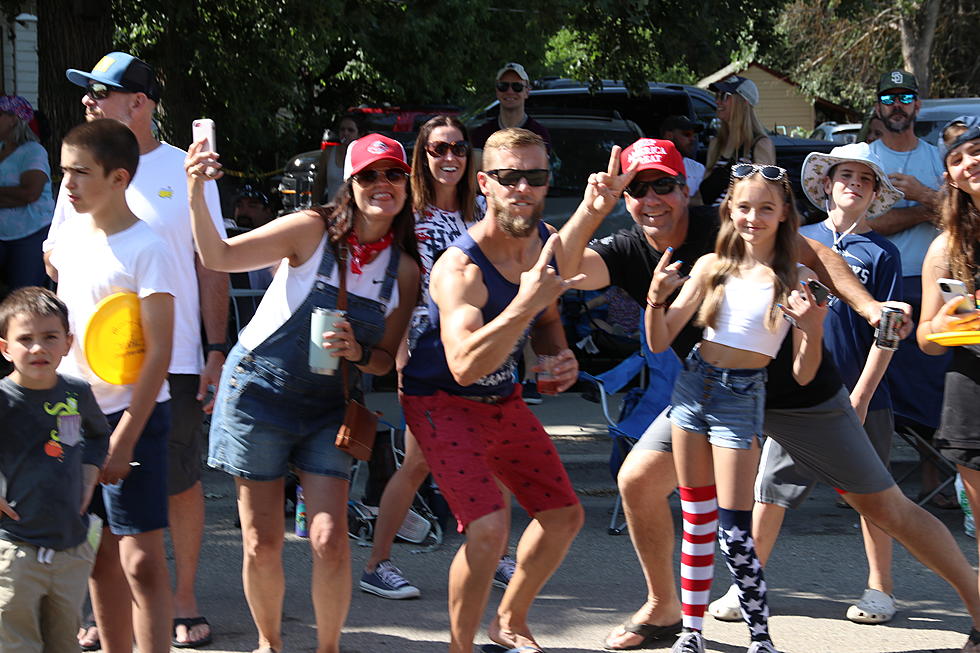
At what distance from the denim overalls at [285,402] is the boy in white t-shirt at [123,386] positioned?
0.79 ft

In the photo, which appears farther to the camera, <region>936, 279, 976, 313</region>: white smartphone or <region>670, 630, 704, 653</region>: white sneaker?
<region>670, 630, 704, 653</region>: white sneaker

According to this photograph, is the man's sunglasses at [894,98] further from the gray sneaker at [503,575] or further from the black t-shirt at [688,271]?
the gray sneaker at [503,575]

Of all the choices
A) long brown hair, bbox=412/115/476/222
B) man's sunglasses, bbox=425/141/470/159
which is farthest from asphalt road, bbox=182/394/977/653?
man's sunglasses, bbox=425/141/470/159

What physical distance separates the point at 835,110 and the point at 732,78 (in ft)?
124

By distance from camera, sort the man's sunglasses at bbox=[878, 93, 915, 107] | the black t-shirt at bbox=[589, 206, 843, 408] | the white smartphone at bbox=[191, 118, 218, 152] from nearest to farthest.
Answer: the white smartphone at bbox=[191, 118, 218, 152] → the black t-shirt at bbox=[589, 206, 843, 408] → the man's sunglasses at bbox=[878, 93, 915, 107]

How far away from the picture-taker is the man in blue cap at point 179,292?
4656 millimetres

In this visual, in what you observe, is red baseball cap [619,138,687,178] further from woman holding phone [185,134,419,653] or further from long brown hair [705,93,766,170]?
long brown hair [705,93,766,170]

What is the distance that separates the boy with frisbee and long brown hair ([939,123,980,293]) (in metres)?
2.99

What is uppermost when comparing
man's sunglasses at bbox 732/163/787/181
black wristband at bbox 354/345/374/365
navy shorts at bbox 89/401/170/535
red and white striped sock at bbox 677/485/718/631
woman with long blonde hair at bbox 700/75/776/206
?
woman with long blonde hair at bbox 700/75/776/206

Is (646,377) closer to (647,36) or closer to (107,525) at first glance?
(107,525)

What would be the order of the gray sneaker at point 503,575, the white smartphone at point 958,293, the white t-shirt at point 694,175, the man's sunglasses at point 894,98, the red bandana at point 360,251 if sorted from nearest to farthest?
the red bandana at point 360,251
the white smartphone at point 958,293
the gray sneaker at point 503,575
the man's sunglasses at point 894,98
the white t-shirt at point 694,175

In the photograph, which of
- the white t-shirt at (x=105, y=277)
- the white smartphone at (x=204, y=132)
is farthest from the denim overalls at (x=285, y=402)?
the white smartphone at (x=204, y=132)

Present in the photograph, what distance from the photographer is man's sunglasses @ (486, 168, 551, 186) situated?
4.23 meters

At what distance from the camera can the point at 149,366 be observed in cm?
391
